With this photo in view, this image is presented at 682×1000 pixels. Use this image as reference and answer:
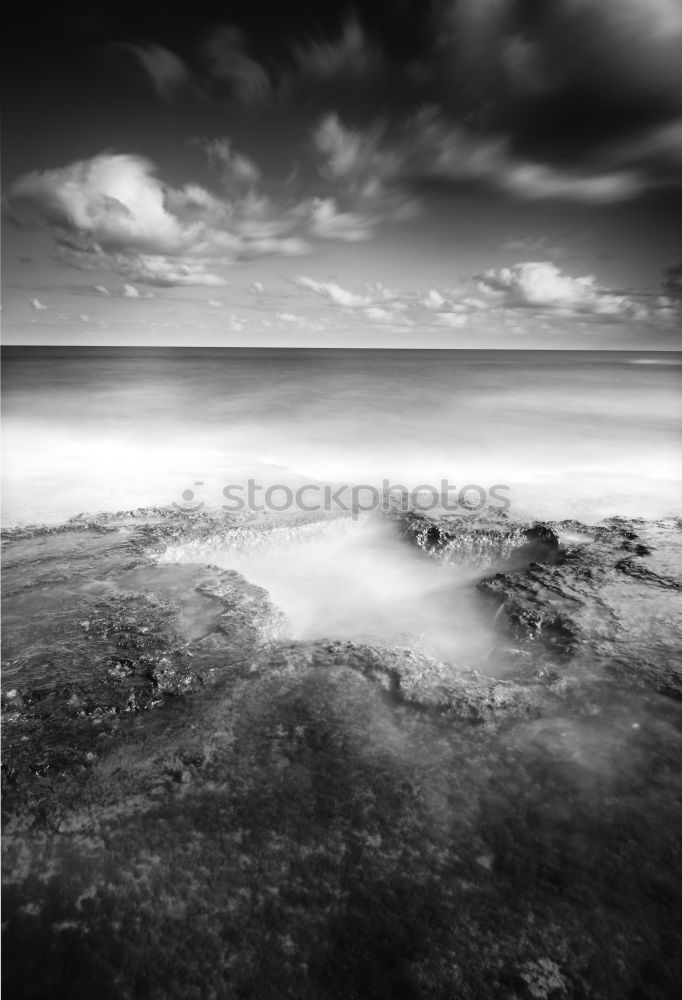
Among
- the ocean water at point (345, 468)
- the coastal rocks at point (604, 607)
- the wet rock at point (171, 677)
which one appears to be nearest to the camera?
the wet rock at point (171, 677)

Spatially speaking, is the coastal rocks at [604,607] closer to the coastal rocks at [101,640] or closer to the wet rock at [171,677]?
the coastal rocks at [101,640]

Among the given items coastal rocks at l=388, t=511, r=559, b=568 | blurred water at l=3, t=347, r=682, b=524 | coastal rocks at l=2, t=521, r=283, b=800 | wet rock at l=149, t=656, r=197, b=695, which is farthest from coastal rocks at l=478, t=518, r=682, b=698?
wet rock at l=149, t=656, r=197, b=695

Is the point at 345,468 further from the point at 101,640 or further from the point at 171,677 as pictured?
the point at 171,677

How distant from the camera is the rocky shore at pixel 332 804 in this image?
1.84 m

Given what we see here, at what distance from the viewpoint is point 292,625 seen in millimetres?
4176

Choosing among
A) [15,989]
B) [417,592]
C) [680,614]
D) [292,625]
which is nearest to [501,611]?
[417,592]

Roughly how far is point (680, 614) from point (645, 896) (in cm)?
260

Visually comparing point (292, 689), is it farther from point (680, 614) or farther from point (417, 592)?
point (680, 614)

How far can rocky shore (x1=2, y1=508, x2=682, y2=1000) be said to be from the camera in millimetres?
1841

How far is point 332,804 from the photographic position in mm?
2430

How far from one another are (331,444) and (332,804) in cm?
1033

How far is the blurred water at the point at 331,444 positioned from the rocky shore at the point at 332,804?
346 centimetres

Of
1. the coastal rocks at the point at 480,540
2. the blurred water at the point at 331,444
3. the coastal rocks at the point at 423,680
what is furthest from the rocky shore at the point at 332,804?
the blurred water at the point at 331,444

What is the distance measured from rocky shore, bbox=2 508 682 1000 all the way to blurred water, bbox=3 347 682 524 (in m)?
3.46
